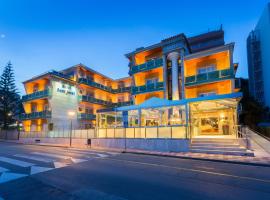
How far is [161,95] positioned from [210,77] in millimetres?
6884

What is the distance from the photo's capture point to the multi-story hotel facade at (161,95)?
17.2 metres

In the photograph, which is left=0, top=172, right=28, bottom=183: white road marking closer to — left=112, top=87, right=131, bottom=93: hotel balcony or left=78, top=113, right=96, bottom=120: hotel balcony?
left=78, top=113, right=96, bottom=120: hotel balcony

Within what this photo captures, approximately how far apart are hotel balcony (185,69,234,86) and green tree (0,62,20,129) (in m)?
40.1

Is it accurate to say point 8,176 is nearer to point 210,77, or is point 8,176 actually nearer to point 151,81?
point 210,77

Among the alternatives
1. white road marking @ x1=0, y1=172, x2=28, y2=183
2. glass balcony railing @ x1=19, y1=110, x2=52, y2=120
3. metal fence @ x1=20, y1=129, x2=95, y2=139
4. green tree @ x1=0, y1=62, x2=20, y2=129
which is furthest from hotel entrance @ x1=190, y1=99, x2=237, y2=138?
green tree @ x1=0, y1=62, x2=20, y2=129

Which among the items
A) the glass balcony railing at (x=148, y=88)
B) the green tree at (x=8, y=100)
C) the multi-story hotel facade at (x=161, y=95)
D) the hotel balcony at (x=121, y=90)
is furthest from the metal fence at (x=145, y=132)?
the green tree at (x=8, y=100)

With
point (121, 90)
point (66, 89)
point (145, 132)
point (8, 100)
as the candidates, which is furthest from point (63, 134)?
point (8, 100)

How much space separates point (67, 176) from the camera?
22.1 feet

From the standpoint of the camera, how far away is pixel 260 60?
1826 inches

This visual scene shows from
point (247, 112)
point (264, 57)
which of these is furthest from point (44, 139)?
point (264, 57)

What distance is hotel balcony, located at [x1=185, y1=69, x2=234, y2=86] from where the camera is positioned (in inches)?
747

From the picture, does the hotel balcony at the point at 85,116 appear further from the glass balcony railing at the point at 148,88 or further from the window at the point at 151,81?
the window at the point at 151,81

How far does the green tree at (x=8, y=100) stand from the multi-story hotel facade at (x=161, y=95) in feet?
26.0

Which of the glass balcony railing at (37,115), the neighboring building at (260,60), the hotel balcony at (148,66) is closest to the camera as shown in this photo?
the hotel balcony at (148,66)
